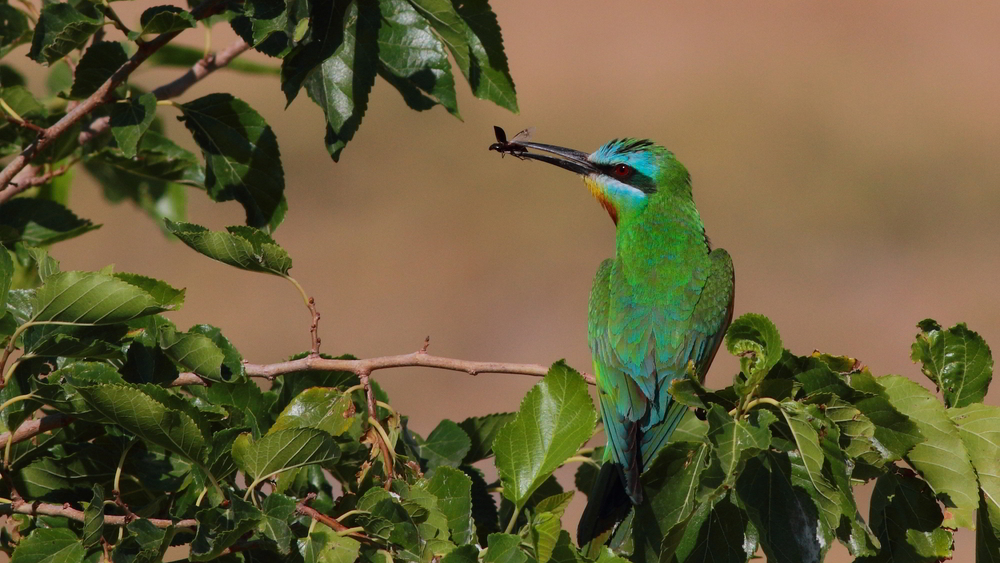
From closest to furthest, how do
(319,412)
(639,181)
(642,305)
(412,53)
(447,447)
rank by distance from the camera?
(319,412)
(412,53)
(447,447)
(642,305)
(639,181)

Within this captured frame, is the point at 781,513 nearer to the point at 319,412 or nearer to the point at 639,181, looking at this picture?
the point at 319,412

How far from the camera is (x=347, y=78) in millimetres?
2277

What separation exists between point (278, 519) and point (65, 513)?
0.47m

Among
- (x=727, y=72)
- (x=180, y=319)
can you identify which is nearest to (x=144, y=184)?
(x=180, y=319)

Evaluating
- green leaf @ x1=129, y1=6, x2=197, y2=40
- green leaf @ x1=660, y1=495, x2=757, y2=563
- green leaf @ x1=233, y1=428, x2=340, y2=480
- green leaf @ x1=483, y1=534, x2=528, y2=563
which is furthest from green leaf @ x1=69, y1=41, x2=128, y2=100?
green leaf @ x1=660, y1=495, x2=757, y2=563

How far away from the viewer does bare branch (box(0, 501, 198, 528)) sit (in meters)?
1.82

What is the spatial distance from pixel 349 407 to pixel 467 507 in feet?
1.37

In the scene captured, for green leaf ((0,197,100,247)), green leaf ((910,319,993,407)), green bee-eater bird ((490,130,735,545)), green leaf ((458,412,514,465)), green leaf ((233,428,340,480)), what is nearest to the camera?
green leaf ((233,428,340,480))

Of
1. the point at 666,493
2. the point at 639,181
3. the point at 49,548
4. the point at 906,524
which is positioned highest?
the point at 639,181

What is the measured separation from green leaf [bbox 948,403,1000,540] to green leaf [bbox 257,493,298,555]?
1400 mm

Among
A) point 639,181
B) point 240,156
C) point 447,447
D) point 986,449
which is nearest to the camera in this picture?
point 986,449

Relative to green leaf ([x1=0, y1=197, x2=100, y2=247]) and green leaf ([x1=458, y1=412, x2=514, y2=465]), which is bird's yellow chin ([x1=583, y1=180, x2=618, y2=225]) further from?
green leaf ([x1=0, y1=197, x2=100, y2=247])

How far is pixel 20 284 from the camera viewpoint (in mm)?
2910

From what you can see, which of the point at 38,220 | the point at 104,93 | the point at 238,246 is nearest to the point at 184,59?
the point at 38,220
